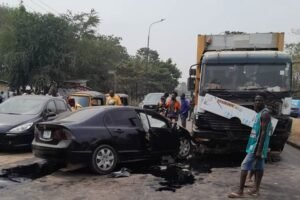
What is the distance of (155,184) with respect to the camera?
27.0 feet

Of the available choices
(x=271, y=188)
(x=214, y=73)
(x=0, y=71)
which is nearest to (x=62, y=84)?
(x=0, y=71)

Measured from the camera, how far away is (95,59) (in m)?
51.6

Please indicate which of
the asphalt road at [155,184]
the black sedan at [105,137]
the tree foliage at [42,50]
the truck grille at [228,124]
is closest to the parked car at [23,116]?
the black sedan at [105,137]

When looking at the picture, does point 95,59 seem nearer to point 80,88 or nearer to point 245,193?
point 80,88

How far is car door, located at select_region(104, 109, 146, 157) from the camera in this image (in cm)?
968

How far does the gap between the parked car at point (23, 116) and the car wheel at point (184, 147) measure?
115 inches

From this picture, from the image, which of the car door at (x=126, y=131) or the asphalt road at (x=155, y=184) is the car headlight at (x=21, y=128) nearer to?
the asphalt road at (x=155, y=184)

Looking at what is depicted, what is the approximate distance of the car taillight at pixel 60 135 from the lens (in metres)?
9.01

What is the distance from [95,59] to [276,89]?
4204 cm

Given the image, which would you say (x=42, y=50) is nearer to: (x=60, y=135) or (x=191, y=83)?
(x=191, y=83)

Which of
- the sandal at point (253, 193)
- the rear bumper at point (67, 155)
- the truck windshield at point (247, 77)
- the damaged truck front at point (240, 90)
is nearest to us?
the sandal at point (253, 193)

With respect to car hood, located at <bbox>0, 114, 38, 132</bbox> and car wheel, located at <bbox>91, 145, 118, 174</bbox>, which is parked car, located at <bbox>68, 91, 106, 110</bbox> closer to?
car hood, located at <bbox>0, 114, 38, 132</bbox>

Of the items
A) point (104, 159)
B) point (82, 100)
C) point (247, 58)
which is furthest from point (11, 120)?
point (82, 100)

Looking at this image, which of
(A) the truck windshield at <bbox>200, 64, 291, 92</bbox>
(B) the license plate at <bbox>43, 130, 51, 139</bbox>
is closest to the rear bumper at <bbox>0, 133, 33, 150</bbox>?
(B) the license plate at <bbox>43, 130, 51, 139</bbox>
